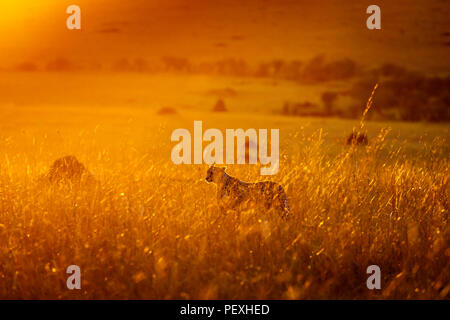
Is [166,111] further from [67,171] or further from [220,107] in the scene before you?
[67,171]

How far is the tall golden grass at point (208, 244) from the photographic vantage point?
344 centimetres

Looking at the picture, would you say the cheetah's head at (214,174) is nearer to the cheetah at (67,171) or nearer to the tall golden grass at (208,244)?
the tall golden grass at (208,244)

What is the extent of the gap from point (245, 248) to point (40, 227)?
161cm

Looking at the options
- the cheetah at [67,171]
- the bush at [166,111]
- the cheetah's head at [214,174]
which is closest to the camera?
the cheetah's head at [214,174]

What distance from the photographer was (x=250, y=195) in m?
4.49

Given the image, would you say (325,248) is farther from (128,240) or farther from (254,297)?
(128,240)

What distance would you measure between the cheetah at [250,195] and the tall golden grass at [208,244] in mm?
98

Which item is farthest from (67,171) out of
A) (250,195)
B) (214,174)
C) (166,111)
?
(166,111)

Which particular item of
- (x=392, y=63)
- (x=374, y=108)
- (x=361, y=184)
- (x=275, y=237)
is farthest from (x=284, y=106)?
(x=275, y=237)

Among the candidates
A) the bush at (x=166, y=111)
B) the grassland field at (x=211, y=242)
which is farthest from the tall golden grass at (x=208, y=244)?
the bush at (x=166, y=111)

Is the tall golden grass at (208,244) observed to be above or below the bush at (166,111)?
below

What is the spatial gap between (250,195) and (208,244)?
29.9 inches

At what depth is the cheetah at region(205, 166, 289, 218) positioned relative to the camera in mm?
4355

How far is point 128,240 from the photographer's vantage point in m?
3.85
